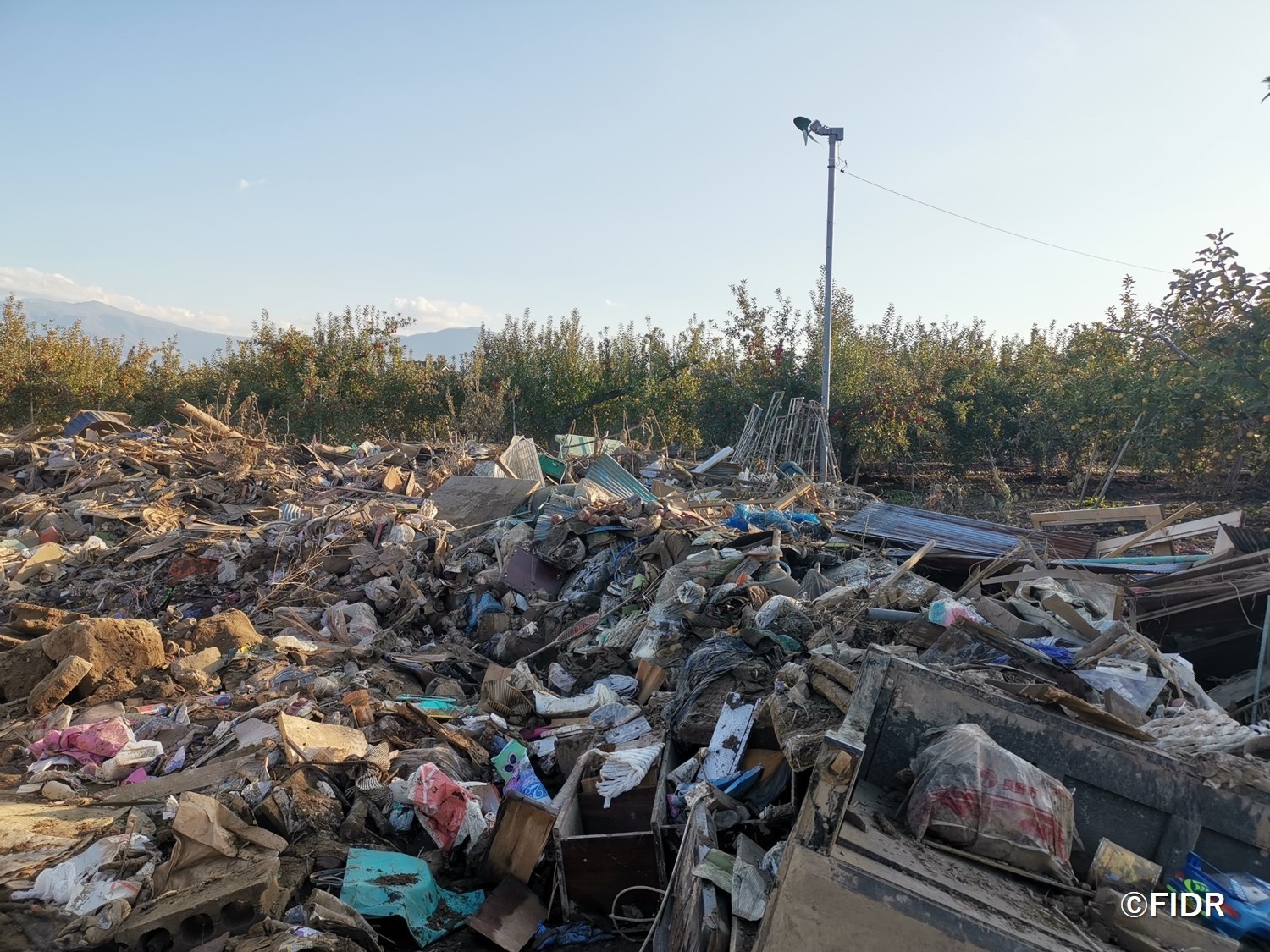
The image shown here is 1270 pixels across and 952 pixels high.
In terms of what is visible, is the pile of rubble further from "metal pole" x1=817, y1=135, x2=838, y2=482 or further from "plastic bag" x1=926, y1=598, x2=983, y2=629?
"metal pole" x1=817, y1=135, x2=838, y2=482

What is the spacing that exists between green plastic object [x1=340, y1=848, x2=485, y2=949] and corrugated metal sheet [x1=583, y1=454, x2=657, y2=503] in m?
6.51

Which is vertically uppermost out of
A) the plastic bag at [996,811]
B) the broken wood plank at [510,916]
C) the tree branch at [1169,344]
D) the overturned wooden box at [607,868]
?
the tree branch at [1169,344]

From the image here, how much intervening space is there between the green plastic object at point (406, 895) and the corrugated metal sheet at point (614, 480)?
256 inches

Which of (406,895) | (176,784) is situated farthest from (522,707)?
(176,784)

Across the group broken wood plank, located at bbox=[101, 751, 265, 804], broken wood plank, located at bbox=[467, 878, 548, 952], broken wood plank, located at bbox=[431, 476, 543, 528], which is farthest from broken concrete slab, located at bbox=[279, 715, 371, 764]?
broken wood plank, located at bbox=[431, 476, 543, 528]

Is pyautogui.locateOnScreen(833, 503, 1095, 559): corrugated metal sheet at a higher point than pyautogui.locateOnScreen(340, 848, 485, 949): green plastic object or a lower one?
higher

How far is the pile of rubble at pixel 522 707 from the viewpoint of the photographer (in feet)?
9.98

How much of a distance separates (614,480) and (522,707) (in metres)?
Result: 5.19

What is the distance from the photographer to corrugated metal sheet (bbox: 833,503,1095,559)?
732 centimetres

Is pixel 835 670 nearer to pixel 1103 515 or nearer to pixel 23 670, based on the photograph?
pixel 23 670

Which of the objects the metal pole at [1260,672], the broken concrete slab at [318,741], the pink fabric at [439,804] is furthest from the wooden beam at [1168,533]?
the broken concrete slab at [318,741]

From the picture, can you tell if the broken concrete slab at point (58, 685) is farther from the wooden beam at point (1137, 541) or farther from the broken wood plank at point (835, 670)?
the wooden beam at point (1137, 541)

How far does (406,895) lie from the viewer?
136 inches

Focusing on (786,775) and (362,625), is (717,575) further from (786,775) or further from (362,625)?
(362,625)
